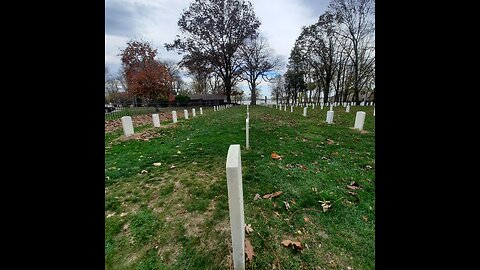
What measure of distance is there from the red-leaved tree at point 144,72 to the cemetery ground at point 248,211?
21.7 metres

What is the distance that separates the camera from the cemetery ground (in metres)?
2.50

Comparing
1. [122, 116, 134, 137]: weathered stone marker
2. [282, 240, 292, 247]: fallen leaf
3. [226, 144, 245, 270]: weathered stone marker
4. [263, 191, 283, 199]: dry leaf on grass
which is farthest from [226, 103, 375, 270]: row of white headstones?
[122, 116, 134, 137]: weathered stone marker

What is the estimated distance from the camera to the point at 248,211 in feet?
11.1

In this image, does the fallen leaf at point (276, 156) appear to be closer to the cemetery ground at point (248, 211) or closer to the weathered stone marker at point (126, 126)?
the cemetery ground at point (248, 211)

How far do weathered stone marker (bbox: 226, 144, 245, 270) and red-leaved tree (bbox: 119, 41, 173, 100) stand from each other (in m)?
26.2

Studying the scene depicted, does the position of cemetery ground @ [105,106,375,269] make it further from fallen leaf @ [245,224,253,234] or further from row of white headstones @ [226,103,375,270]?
row of white headstones @ [226,103,375,270]

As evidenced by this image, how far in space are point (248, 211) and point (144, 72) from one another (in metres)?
26.0

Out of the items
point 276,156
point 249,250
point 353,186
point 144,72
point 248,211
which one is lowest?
point 249,250

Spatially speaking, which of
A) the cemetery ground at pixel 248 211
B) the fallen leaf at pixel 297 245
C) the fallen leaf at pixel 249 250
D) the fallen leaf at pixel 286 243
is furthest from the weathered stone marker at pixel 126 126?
the fallen leaf at pixel 297 245

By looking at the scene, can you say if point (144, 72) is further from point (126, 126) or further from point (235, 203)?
point (235, 203)

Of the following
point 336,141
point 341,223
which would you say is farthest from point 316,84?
point 341,223

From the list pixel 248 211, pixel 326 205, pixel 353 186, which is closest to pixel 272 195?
pixel 248 211
